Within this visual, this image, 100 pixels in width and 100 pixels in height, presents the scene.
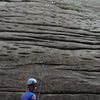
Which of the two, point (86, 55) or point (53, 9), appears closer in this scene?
point (86, 55)

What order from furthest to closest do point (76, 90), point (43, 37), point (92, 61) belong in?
point (43, 37) < point (92, 61) < point (76, 90)

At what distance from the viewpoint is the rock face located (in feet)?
24.7

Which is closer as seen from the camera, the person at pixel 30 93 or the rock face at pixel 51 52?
the person at pixel 30 93

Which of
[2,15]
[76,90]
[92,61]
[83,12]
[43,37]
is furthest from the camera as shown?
[83,12]

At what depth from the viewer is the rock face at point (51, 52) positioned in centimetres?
754

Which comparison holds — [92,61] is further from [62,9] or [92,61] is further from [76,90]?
[62,9]

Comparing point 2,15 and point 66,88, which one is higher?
point 2,15

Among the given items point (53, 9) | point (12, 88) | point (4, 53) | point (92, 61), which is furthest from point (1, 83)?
point (53, 9)

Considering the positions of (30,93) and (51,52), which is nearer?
(30,93)

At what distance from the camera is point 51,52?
852 cm

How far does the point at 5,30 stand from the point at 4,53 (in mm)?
1256

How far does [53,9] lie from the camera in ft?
38.1

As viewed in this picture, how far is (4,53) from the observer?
8.42m

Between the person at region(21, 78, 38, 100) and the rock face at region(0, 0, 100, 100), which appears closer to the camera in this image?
the person at region(21, 78, 38, 100)
